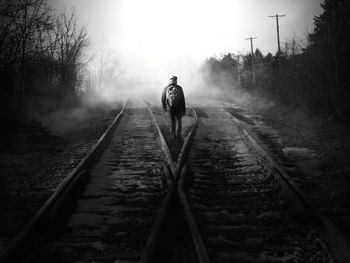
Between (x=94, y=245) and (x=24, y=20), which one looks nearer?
(x=94, y=245)

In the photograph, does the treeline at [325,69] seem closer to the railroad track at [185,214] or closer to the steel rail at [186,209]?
the railroad track at [185,214]

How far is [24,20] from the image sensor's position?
52.6 feet

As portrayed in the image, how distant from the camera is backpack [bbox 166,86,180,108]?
9.23m

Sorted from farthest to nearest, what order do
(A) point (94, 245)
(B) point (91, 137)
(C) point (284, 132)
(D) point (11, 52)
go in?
1. (D) point (11, 52)
2. (C) point (284, 132)
3. (B) point (91, 137)
4. (A) point (94, 245)

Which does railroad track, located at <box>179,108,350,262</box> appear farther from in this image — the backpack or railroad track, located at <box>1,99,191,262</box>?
the backpack

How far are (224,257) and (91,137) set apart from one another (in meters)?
7.98

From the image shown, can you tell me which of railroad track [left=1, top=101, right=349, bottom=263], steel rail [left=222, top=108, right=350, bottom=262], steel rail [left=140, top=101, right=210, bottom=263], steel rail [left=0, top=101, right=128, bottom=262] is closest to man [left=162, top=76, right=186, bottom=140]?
railroad track [left=1, top=101, right=349, bottom=263]

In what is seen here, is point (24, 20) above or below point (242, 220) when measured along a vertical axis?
above

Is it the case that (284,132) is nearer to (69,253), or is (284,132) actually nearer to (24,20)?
(69,253)

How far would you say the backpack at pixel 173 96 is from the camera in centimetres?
923

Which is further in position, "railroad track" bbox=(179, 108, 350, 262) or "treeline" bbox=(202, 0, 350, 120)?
"treeline" bbox=(202, 0, 350, 120)

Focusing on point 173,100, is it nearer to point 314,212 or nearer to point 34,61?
point 314,212

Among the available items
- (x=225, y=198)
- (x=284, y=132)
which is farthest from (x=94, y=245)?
(x=284, y=132)

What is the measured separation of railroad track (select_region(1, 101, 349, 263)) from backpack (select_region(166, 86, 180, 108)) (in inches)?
95.1
